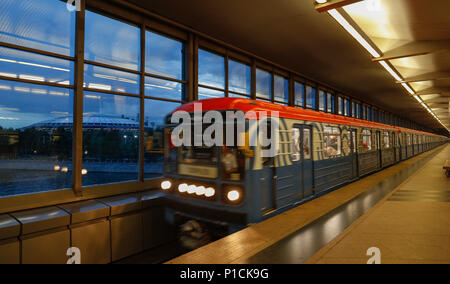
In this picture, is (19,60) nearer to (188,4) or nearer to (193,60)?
(188,4)

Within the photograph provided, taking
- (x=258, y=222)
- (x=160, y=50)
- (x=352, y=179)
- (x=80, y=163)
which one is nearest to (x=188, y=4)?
(x=160, y=50)

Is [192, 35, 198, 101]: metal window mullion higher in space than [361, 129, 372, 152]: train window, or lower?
higher

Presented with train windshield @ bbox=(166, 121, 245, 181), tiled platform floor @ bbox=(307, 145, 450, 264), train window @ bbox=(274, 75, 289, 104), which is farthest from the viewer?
train window @ bbox=(274, 75, 289, 104)

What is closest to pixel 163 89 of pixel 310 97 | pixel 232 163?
pixel 232 163

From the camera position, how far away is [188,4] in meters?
6.75

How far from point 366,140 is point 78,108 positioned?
33.4 ft

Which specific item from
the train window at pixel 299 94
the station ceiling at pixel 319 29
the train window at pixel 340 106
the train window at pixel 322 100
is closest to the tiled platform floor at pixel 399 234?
the station ceiling at pixel 319 29

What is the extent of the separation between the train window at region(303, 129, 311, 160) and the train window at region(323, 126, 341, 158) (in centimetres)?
91

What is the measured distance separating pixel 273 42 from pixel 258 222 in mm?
6937

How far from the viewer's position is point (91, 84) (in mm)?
6391

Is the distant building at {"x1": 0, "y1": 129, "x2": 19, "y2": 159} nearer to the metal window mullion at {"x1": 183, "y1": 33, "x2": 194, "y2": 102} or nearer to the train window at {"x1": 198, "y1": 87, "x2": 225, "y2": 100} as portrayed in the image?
the metal window mullion at {"x1": 183, "y1": 33, "x2": 194, "y2": 102}

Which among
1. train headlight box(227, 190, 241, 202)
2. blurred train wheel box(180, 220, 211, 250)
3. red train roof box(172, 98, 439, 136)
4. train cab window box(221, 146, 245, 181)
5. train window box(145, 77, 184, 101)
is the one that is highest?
train window box(145, 77, 184, 101)

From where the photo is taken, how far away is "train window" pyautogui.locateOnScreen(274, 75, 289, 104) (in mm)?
12662

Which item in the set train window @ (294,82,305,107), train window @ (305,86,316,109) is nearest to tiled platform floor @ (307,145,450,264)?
train window @ (294,82,305,107)
